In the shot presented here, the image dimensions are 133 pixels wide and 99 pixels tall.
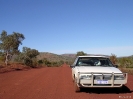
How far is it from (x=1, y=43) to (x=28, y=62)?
1212 cm

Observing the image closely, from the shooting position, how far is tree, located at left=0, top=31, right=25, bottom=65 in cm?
3108

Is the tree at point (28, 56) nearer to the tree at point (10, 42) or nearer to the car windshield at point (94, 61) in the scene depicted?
the tree at point (10, 42)

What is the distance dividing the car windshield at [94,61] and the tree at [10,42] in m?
22.2

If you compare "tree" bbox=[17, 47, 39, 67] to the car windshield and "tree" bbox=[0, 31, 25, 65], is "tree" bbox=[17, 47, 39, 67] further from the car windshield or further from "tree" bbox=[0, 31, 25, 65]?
the car windshield

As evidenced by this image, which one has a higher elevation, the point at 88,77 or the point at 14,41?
the point at 14,41

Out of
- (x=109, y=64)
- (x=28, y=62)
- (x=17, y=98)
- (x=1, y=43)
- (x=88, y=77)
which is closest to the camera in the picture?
(x=17, y=98)

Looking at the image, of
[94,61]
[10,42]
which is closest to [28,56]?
[10,42]

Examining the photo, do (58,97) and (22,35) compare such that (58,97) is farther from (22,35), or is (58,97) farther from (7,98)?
(22,35)

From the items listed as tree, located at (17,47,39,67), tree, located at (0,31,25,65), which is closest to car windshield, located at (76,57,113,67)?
tree, located at (0,31,25,65)

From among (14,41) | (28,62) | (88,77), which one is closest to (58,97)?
(88,77)

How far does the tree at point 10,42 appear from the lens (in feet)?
102

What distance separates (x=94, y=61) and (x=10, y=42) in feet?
76.6

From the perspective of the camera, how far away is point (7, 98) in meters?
7.60

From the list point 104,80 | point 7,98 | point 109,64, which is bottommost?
point 7,98
